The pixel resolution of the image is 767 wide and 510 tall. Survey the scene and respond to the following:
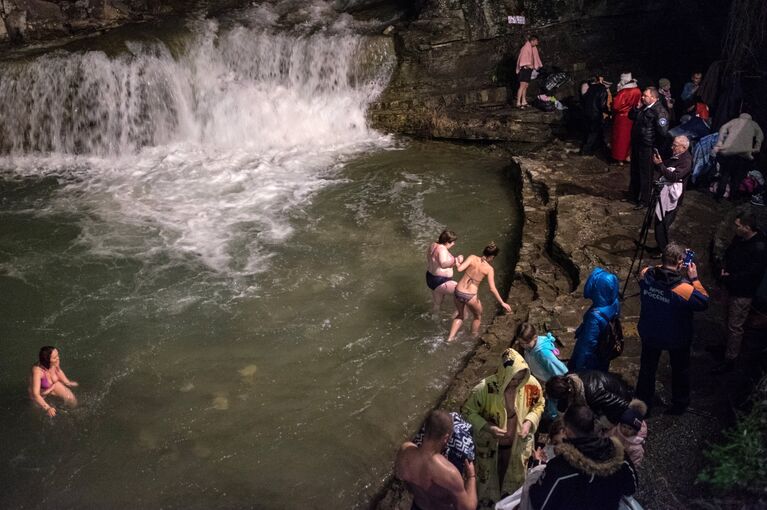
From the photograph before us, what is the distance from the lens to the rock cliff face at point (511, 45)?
13781 millimetres

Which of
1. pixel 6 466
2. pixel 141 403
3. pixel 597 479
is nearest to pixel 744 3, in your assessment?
pixel 597 479

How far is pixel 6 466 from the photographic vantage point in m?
6.09

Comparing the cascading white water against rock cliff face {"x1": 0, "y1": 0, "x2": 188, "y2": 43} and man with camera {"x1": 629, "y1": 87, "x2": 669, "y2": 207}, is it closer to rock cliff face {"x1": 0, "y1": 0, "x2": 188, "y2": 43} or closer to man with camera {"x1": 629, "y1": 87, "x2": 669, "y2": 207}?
rock cliff face {"x1": 0, "y1": 0, "x2": 188, "y2": 43}

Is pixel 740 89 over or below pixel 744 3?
below

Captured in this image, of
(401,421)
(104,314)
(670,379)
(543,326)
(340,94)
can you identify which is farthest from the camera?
(340,94)

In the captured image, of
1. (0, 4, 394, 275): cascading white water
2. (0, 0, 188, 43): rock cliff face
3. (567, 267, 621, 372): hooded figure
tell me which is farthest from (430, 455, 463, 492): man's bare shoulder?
(0, 0, 188, 43): rock cliff face

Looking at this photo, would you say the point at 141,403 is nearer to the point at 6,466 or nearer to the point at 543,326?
the point at 6,466

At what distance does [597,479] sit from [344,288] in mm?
5460

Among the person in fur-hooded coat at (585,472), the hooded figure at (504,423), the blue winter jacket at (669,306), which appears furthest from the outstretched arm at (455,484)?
the blue winter jacket at (669,306)

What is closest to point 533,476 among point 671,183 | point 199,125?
point 671,183

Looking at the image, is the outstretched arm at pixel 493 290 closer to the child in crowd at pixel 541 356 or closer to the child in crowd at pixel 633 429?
the child in crowd at pixel 541 356

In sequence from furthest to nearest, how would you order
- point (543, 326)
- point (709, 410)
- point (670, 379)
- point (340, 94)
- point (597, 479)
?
point (340, 94) < point (543, 326) < point (670, 379) < point (709, 410) < point (597, 479)

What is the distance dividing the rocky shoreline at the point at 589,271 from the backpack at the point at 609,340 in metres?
0.75

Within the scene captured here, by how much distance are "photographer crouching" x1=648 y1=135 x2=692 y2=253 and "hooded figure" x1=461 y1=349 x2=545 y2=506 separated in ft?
12.3
